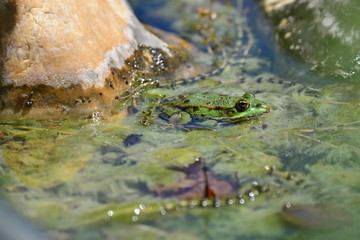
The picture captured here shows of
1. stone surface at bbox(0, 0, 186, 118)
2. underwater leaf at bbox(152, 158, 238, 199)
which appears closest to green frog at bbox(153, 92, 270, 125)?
stone surface at bbox(0, 0, 186, 118)

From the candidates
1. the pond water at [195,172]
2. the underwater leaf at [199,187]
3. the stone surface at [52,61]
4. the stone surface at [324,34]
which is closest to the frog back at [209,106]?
the pond water at [195,172]

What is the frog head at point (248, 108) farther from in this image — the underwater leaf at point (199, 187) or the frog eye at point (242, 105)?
the underwater leaf at point (199, 187)

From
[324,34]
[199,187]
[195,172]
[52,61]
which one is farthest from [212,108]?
[324,34]

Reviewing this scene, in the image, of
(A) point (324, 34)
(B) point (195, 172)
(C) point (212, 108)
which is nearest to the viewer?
(B) point (195, 172)

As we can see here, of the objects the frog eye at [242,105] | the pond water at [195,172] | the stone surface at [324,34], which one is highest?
the stone surface at [324,34]

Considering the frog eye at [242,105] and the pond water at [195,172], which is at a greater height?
the frog eye at [242,105]

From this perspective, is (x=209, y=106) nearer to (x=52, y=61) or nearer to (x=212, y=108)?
(x=212, y=108)
